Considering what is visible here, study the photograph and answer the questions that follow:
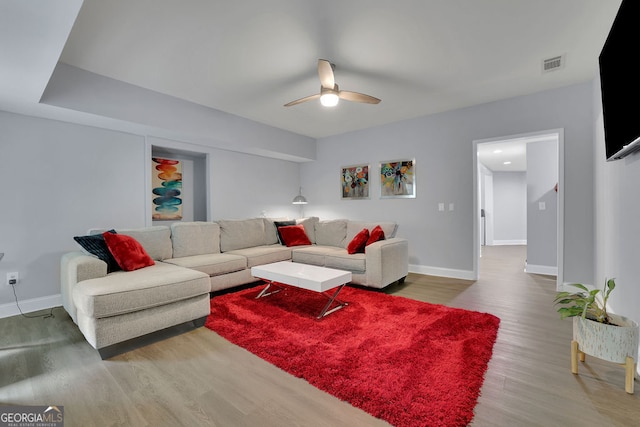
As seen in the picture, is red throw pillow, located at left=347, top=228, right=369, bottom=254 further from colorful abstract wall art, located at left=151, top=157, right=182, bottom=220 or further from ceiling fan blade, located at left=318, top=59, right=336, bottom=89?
colorful abstract wall art, located at left=151, top=157, right=182, bottom=220

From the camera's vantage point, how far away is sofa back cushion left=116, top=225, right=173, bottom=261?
131 inches

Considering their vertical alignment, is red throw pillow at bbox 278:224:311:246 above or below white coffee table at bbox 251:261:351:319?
above

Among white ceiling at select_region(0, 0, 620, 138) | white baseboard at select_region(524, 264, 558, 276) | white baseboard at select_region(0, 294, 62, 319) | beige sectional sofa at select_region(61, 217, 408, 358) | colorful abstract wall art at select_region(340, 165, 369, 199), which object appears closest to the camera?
white ceiling at select_region(0, 0, 620, 138)

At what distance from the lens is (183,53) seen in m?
2.63

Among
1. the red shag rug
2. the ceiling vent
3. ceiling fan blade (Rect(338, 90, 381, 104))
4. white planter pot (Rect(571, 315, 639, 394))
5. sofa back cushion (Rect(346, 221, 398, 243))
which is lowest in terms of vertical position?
the red shag rug

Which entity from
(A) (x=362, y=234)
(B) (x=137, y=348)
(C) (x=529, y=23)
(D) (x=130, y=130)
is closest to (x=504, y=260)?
(A) (x=362, y=234)

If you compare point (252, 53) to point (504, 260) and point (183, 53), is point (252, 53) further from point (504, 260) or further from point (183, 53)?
point (504, 260)

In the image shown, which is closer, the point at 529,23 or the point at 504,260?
the point at 529,23

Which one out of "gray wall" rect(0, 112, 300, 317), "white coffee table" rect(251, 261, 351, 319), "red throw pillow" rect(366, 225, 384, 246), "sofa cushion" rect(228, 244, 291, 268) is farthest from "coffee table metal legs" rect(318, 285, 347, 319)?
"gray wall" rect(0, 112, 300, 317)

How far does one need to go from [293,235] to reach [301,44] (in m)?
2.91

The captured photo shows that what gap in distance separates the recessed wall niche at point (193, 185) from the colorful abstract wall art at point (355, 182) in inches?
101

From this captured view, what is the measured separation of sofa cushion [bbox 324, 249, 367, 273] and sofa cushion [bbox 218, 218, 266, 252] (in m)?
1.32

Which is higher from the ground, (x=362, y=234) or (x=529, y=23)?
(x=529, y=23)

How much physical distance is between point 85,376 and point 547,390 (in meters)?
2.85
